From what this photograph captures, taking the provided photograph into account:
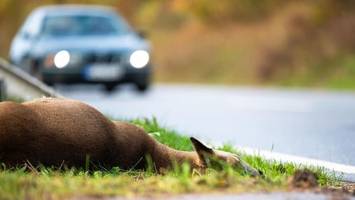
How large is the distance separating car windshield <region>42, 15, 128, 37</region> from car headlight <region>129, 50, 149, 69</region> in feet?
2.78

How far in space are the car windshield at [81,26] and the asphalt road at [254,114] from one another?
114cm

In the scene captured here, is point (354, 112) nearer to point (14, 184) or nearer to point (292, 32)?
point (14, 184)

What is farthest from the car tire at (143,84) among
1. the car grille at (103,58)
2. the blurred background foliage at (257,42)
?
the blurred background foliage at (257,42)

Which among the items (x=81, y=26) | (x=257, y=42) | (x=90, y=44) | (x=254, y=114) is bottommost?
(x=254, y=114)

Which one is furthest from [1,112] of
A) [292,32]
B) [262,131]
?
[292,32]

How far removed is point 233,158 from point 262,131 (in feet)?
22.0

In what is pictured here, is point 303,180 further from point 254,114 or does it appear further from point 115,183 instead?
point 254,114

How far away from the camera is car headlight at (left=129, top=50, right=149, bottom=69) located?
20766 mm

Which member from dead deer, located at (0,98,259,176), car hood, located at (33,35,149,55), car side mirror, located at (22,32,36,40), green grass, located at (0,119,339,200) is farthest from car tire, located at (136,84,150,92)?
green grass, located at (0,119,339,200)

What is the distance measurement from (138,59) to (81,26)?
59.2 inches

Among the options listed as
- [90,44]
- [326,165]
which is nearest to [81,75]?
[90,44]

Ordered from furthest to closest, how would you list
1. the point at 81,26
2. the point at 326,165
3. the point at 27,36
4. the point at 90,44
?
the point at 81,26 < the point at 27,36 < the point at 90,44 < the point at 326,165

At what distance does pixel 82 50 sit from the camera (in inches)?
810

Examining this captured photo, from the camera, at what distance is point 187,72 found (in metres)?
34.8
